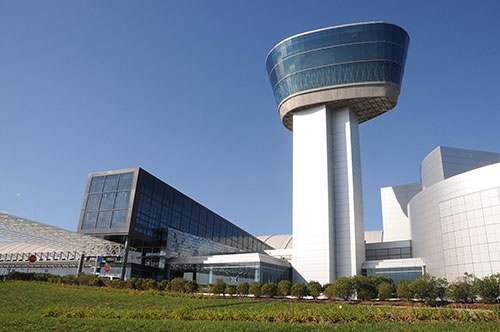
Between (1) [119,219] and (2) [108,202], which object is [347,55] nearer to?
(1) [119,219]

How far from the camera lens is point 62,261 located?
214 feet

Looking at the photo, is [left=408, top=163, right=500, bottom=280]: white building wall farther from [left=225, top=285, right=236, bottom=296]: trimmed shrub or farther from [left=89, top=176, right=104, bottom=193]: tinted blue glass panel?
[left=89, top=176, right=104, bottom=193]: tinted blue glass panel

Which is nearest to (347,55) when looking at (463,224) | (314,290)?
(463,224)

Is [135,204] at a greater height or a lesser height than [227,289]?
greater

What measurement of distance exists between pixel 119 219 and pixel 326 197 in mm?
29298

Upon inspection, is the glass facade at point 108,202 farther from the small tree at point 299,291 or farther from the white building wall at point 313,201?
the small tree at point 299,291

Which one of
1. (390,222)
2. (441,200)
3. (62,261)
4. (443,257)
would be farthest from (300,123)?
(62,261)

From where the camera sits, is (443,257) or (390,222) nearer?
(443,257)

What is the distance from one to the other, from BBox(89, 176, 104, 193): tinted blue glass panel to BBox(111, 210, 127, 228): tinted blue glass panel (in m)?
5.58

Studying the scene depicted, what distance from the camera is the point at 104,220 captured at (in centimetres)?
5403

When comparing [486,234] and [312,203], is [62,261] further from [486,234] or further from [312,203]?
[486,234]

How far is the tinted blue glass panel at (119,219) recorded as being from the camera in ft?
171

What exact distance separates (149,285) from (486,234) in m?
35.6

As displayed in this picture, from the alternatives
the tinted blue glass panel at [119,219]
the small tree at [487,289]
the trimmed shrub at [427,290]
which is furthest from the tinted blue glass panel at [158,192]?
the small tree at [487,289]
